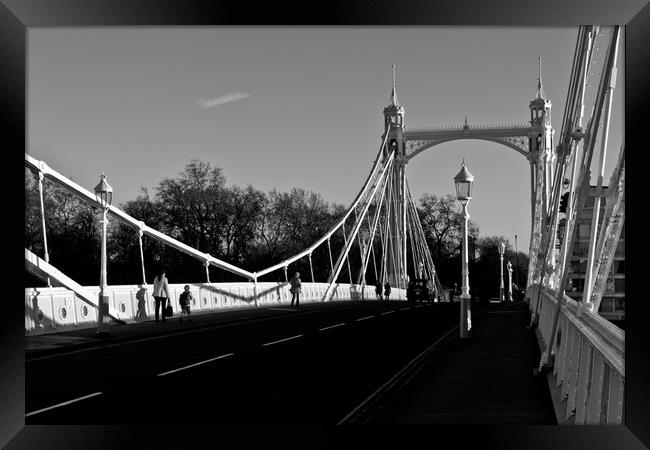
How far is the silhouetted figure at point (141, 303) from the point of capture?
90.2 ft

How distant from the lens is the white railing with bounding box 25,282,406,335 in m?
21.5

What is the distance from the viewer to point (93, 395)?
11.7m

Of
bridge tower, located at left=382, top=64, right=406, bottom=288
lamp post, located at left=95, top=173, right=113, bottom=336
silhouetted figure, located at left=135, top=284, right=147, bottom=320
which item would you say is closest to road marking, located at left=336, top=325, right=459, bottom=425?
lamp post, located at left=95, top=173, right=113, bottom=336

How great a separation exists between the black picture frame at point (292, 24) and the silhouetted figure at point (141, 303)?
18.9 m

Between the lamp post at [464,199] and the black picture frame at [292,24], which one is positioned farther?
the lamp post at [464,199]

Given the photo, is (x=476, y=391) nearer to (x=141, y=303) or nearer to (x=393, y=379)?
(x=393, y=379)

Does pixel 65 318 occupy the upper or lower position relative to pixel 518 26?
lower

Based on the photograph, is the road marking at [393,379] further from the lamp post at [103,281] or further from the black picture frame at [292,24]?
the lamp post at [103,281]

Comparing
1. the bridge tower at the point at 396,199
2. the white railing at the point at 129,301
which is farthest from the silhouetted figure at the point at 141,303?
the bridge tower at the point at 396,199

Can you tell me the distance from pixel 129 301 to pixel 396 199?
39.1 m

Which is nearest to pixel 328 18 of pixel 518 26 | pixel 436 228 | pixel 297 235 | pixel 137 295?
pixel 518 26

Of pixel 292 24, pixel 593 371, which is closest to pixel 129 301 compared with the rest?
pixel 292 24
